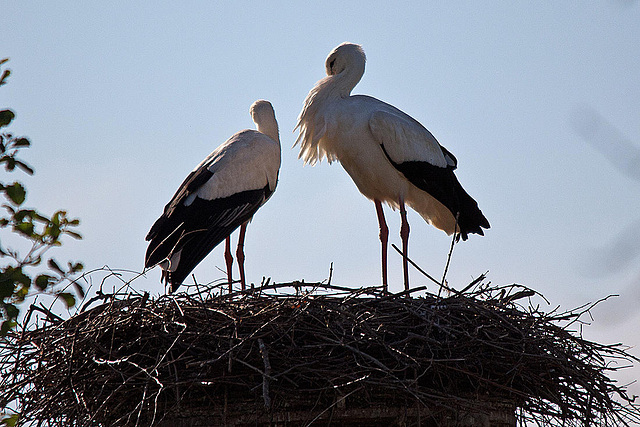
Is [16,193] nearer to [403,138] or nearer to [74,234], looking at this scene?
[74,234]

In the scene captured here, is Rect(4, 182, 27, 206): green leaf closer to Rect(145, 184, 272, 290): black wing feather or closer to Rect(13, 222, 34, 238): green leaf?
Rect(13, 222, 34, 238): green leaf

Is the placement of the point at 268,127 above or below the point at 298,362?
above

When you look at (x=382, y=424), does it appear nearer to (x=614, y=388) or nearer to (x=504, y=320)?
(x=504, y=320)

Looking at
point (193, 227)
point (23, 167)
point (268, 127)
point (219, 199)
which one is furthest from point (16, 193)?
point (268, 127)

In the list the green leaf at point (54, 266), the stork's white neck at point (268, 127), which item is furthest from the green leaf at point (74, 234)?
the stork's white neck at point (268, 127)

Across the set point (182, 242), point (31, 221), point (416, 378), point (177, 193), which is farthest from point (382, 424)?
point (177, 193)

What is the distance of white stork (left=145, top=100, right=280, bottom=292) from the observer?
22.9ft

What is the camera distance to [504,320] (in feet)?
16.7

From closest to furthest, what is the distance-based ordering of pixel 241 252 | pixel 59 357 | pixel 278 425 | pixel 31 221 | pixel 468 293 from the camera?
1. pixel 31 221
2. pixel 278 425
3. pixel 59 357
4. pixel 468 293
5. pixel 241 252

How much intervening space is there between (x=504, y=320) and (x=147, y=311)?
194cm

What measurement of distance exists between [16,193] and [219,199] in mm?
4622

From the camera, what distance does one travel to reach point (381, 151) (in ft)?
24.3

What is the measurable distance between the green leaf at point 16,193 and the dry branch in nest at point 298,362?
1618mm

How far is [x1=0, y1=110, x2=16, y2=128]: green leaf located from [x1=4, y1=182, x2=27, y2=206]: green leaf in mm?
197
